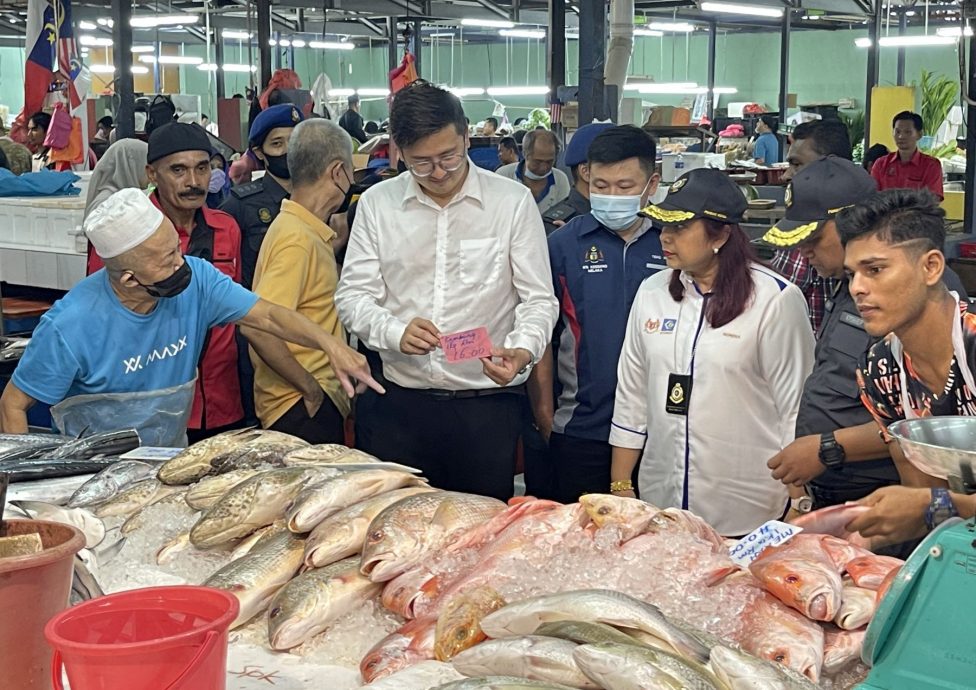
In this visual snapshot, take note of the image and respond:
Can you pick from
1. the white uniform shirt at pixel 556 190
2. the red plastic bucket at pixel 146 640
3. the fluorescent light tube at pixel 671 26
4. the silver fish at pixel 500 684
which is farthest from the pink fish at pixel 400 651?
the fluorescent light tube at pixel 671 26

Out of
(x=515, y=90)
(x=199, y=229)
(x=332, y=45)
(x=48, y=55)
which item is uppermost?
(x=332, y=45)

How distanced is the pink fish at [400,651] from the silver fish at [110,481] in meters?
1.18

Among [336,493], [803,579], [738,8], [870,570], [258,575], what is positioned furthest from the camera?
[738,8]

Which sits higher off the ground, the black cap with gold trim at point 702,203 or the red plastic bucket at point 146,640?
the black cap with gold trim at point 702,203

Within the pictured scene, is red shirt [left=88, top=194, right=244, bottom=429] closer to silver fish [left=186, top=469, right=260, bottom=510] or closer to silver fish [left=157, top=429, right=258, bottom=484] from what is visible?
silver fish [left=157, top=429, right=258, bottom=484]

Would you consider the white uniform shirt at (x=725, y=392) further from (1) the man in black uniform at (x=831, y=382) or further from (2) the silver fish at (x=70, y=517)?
(2) the silver fish at (x=70, y=517)

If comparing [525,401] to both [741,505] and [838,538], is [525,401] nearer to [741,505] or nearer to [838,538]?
[741,505]

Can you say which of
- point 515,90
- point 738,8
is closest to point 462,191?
point 738,8

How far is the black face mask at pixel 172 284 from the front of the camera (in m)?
3.33

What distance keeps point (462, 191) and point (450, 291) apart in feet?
1.10

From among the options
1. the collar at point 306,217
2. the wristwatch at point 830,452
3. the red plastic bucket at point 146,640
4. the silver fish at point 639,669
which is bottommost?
the wristwatch at point 830,452

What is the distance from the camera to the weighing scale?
5.09 feet

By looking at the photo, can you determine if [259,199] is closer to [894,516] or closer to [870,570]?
[894,516]

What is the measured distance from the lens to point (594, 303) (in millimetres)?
3893
